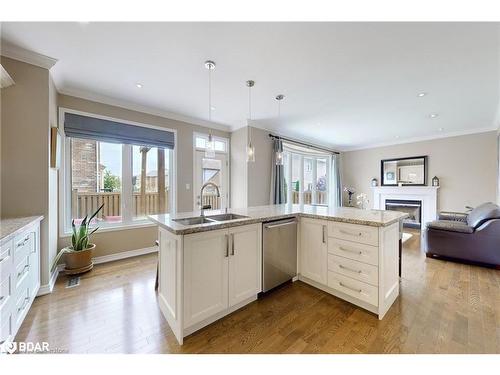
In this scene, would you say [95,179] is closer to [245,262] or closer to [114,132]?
[114,132]

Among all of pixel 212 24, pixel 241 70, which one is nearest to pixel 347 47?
pixel 241 70

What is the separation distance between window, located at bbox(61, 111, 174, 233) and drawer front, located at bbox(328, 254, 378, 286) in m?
3.06

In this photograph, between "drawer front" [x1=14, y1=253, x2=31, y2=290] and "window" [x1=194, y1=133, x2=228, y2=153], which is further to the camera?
"window" [x1=194, y1=133, x2=228, y2=153]

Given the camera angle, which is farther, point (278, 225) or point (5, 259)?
point (278, 225)

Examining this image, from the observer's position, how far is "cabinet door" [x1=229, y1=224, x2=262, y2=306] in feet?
6.29

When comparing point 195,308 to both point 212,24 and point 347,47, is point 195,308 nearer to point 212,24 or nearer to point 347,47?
point 212,24

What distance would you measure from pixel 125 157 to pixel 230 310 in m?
3.01

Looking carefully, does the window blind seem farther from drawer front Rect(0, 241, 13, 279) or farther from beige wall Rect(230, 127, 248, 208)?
drawer front Rect(0, 241, 13, 279)

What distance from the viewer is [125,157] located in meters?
3.51

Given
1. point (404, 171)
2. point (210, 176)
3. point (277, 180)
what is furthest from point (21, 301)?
point (404, 171)

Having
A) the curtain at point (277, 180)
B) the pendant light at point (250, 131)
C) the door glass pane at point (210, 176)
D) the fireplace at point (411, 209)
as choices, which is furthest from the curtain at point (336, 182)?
the door glass pane at point (210, 176)

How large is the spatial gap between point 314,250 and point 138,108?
141 inches

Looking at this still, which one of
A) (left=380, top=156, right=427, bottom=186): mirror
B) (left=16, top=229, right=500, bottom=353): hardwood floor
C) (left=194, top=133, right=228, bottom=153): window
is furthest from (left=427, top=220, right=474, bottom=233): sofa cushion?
(left=194, top=133, right=228, bottom=153): window

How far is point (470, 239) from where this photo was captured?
3064mm
